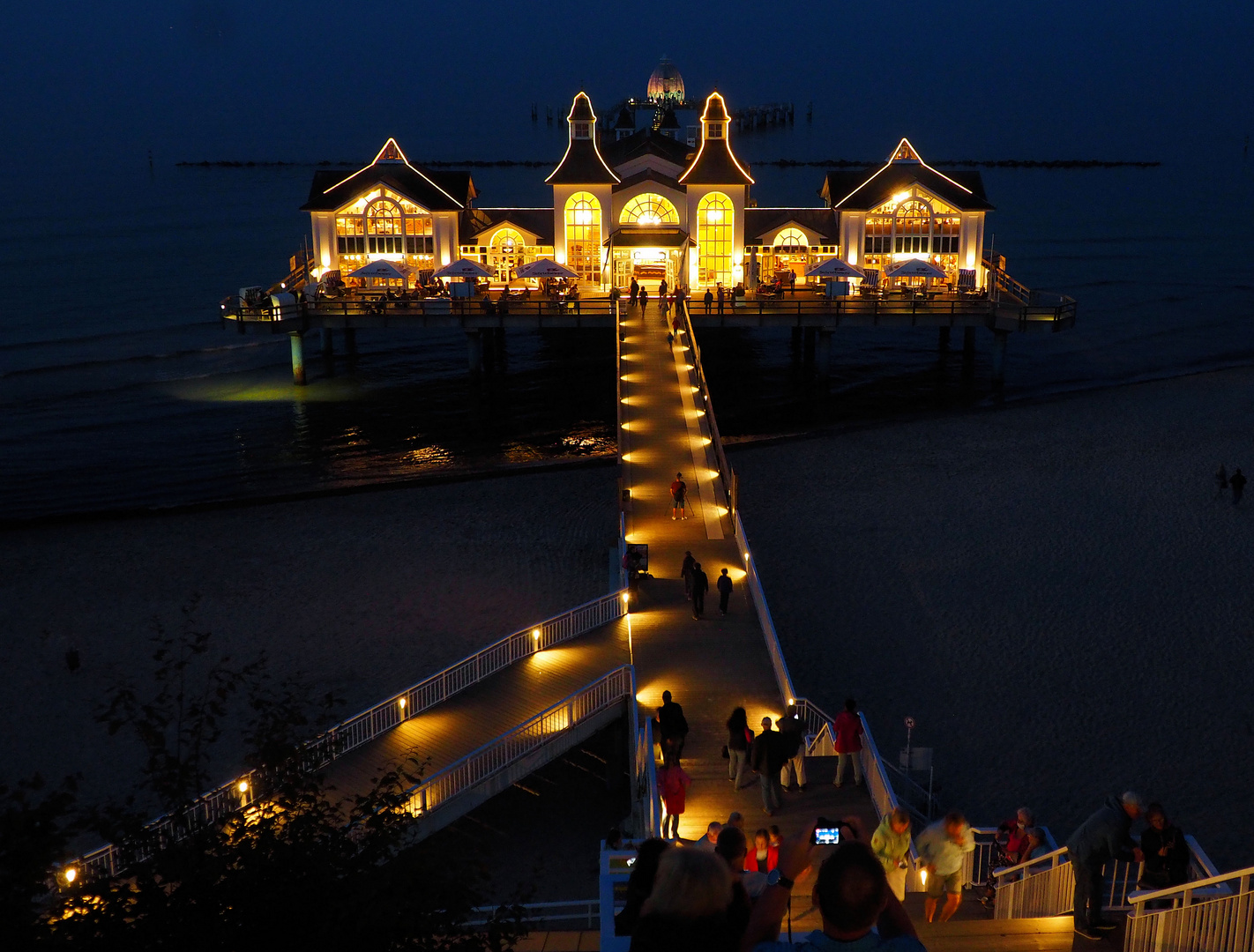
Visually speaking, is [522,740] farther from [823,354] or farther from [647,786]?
[823,354]

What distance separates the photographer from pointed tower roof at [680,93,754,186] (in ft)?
132

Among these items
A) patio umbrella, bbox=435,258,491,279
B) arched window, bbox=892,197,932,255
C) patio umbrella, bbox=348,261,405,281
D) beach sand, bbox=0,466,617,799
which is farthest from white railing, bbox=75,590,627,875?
arched window, bbox=892,197,932,255

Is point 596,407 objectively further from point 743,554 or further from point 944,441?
point 743,554

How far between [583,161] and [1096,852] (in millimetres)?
35318

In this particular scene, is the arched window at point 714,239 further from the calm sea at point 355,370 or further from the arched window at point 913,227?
the arched window at point 913,227

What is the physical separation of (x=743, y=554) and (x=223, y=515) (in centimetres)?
1413

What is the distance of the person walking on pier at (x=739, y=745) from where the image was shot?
12.3 metres

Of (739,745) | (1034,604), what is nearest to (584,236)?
(1034,604)

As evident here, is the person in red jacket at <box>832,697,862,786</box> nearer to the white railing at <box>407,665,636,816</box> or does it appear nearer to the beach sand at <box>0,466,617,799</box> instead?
the white railing at <box>407,665,636,816</box>

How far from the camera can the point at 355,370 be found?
43.8m

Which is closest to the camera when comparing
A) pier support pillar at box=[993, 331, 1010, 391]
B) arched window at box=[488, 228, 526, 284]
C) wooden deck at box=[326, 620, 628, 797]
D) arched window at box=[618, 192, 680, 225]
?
wooden deck at box=[326, 620, 628, 797]

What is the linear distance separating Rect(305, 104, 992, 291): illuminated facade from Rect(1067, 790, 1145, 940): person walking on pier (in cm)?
3263

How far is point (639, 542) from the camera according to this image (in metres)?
19.8

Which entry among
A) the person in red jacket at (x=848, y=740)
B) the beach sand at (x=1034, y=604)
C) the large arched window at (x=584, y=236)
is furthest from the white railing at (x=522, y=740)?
the large arched window at (x=584, y=236)
